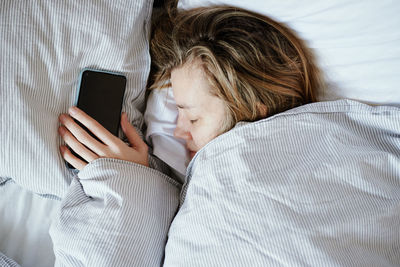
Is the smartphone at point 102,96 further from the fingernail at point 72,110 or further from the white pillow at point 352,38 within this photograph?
the white pillow at point 352,38

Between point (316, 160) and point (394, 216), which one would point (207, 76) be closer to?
point (316, 160)

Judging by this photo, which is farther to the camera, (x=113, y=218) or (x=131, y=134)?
(x=131, y=134)

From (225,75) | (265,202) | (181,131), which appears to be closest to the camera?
(265,202)

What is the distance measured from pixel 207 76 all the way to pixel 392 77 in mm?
477

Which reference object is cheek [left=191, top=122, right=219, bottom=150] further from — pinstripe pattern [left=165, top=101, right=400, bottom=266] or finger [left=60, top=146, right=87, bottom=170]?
finger [left=60, top=146, right=87, bottom=170]

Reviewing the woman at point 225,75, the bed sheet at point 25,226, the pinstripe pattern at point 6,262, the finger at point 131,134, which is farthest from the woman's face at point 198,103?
the pinstripe pattern at point 6,262

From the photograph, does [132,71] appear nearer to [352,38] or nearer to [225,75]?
[225,75]

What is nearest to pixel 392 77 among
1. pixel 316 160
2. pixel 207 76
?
pixel 316 160

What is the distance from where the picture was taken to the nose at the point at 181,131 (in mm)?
1034

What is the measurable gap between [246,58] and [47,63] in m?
0.53

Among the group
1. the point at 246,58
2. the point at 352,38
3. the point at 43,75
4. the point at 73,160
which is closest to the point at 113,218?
the point at 73,160

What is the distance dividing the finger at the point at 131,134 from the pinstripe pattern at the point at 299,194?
0.70ft

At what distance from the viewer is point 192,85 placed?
3.12ft

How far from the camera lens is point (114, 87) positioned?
3.33ft
